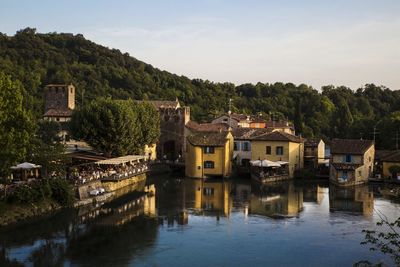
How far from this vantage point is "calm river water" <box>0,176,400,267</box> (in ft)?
87.2

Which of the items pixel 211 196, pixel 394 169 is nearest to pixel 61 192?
pixel 211 196

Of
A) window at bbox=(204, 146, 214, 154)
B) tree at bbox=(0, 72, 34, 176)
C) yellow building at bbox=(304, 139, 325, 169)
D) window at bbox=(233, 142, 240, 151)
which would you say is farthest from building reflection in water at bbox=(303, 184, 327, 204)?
tree at bbox=(0, 72, 34, 176)

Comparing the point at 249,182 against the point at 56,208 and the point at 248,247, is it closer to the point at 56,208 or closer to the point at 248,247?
the point at 56,208

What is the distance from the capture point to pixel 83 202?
133 ft

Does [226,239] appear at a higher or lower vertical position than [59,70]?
lower

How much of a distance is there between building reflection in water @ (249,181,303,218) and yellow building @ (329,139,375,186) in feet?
15.8

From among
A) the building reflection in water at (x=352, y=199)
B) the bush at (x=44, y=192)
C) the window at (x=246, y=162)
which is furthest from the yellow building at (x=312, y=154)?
the bush at (x=44, y=192)

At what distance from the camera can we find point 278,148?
193ft

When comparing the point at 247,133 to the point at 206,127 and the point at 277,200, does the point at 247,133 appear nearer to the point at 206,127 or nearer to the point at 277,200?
the point at 206,127

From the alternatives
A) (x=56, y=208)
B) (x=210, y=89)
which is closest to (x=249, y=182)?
(x=56, y=208)

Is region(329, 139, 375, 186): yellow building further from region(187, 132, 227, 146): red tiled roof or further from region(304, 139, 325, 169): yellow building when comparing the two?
region(187, 132, 227, 146): red tiled roof

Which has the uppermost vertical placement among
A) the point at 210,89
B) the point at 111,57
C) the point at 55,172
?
the point at 111,57

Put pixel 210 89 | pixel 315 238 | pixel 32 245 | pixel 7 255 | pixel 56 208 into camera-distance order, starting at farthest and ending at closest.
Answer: pixel 210 89
pixel 56 208
pixel 315 238
pixel 32 245
pixel 7 255

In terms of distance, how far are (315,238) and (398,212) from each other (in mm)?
10724
